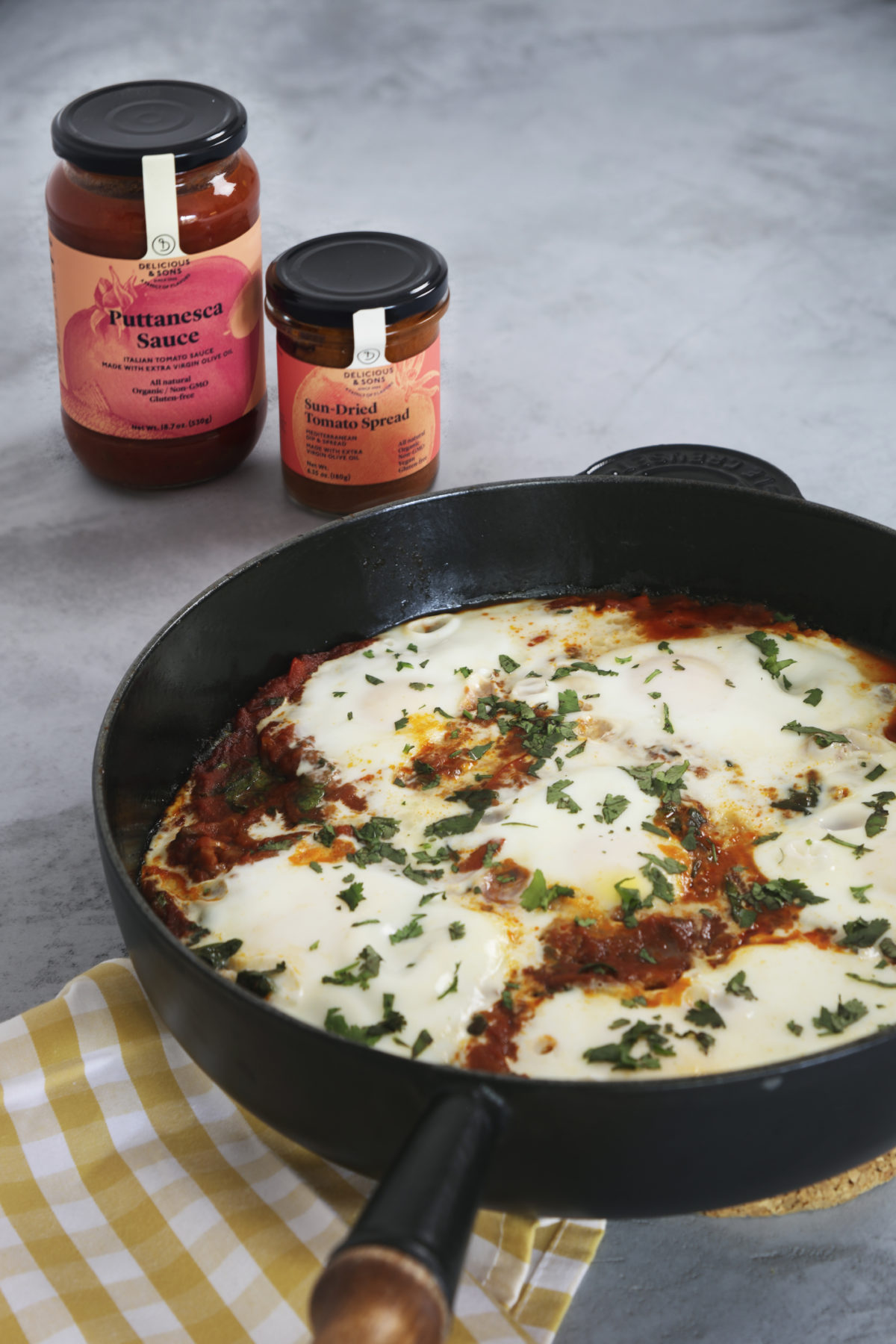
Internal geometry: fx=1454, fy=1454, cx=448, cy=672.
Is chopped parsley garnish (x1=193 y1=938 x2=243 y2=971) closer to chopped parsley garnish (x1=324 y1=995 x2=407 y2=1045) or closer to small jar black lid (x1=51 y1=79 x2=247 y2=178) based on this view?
chopped parsley garnish (x1=324 y1=995 x2=407 y2=1045)

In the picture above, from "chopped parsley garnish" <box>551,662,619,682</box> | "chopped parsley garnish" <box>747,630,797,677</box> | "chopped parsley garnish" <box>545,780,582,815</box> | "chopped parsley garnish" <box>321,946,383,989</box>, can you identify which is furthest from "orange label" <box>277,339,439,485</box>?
"chopped parsley garnish" <box>321,946,383,989</box>

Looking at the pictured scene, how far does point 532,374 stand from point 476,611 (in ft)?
4.25

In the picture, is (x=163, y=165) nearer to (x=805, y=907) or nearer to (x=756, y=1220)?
(x=805, y=907)

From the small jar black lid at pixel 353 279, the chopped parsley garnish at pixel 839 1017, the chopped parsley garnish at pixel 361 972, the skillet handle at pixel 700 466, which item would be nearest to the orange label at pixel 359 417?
the small jar black lid at pixel 353 279

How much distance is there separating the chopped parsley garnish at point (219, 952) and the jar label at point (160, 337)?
1.49m

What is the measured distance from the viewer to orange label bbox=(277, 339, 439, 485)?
2893mm

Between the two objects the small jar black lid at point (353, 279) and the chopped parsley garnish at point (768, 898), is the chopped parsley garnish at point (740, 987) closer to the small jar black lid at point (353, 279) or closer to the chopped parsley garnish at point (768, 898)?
the chopped parsley garnish at point (768, 898)

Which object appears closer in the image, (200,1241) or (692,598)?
(200,1241)

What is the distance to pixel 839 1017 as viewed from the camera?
68.1 inches

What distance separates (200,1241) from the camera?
5.75 feet

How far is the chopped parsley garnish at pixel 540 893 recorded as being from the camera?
6.24ft

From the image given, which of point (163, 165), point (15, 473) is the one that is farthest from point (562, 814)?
point (15, 473)

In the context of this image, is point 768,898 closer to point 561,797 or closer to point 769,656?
point 561,797

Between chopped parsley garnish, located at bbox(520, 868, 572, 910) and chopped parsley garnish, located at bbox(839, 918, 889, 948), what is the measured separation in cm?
36
